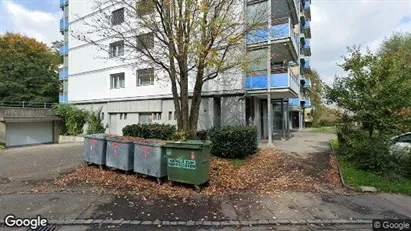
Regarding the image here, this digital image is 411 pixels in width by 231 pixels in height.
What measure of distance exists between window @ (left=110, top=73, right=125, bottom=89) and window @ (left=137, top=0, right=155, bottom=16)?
9941 mm

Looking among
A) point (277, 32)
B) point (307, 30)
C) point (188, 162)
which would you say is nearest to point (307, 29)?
point (307, 30)

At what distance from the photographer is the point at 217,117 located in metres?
15.1

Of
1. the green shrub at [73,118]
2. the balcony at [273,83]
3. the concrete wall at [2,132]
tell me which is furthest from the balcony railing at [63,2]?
the balcony at [273,83]

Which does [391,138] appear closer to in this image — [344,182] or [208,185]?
[344,182]

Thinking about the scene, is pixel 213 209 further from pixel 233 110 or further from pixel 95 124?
pixel 95 124

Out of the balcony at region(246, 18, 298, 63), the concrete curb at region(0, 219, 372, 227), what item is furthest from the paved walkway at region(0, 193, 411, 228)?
the balcony at region(246, 18, 298, 63)

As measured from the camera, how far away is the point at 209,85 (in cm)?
1526

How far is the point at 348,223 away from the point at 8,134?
1034 inches

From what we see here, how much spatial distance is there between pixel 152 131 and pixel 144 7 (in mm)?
5893

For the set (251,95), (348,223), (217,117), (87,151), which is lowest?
(348,223)

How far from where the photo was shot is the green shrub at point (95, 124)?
19.9 metres

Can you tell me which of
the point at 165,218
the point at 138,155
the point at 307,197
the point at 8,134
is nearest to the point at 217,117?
the point at 138,155

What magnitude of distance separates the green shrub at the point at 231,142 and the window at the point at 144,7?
583cm

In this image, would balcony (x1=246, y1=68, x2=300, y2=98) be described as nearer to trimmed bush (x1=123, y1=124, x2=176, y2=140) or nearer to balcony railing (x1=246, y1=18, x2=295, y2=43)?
balcony railing (x1=246, y1=18, x2=295, y2=43)
